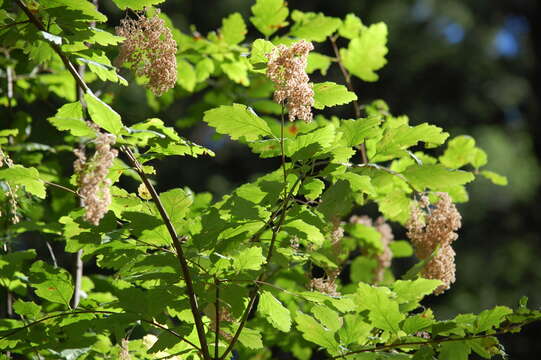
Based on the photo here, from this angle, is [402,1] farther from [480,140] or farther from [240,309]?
[240,309]

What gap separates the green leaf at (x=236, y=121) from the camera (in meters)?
1.48

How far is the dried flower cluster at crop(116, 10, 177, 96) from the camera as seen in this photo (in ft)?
4.86

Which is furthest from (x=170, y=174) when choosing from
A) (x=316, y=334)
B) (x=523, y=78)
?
(x=316, y=334)

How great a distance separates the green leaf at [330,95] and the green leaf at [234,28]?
3.17 feet

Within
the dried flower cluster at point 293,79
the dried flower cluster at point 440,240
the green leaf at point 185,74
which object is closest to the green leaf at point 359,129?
the dried flower cluster at point 293,79

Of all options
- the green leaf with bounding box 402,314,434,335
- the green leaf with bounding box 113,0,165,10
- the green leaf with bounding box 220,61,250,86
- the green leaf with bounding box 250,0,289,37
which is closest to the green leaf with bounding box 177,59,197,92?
the green leaf with bounding box 220,61,250,86

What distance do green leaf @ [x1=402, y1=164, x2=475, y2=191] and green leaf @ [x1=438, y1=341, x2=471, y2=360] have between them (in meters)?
0.41

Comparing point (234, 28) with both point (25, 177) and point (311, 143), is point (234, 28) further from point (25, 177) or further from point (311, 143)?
point (25, 177)

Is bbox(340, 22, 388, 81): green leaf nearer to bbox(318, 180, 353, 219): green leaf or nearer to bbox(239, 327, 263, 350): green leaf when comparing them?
bbox(318, 180, 353, 219): green leaf

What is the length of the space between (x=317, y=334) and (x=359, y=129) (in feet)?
1.61

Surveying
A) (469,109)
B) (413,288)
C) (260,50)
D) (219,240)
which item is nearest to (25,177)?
(219,240)

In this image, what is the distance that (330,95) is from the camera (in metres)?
1.50

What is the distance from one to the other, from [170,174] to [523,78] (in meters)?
8.57

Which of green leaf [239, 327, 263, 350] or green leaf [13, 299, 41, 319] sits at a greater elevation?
green leaf [239, 327, 263, 350]
